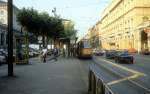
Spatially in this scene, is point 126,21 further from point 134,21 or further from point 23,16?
point 23,16

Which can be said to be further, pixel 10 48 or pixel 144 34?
pixel 144 34

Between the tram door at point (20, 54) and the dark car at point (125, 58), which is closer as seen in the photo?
the tram door at point (20, 54)

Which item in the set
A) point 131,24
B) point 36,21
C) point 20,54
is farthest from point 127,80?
point 131,24

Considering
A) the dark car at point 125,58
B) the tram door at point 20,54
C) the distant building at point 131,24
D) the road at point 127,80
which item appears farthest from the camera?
the distant building at point 131,24

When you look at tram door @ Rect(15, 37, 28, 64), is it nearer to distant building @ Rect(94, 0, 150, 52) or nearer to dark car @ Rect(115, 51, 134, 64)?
dark car @ Rect(115, 51, 134, 64)

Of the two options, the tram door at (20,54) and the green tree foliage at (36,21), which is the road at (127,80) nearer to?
the tram door at (20,54)

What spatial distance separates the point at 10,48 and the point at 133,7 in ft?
259

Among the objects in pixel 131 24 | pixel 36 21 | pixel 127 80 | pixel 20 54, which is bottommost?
pixel 127 80

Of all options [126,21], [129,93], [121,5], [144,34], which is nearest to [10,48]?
[129,93]

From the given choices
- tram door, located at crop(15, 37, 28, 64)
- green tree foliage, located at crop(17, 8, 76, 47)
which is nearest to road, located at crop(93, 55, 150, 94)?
tram door, located at crop(15, 37, 28, 64)

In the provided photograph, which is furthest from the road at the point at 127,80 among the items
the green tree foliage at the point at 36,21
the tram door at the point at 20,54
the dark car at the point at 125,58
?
the green tree foliage at the point at 36,21

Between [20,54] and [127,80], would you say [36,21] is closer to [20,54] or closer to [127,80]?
[20,54]

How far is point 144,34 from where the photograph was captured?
297 feet

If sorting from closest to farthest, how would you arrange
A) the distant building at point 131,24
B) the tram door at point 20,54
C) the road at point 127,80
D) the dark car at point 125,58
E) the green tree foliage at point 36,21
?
the road at point 127,80
the tram door at point 20,54
the dark car at point 125,58
the green tree foliage at point 36,21
the distant building at point 131,24
